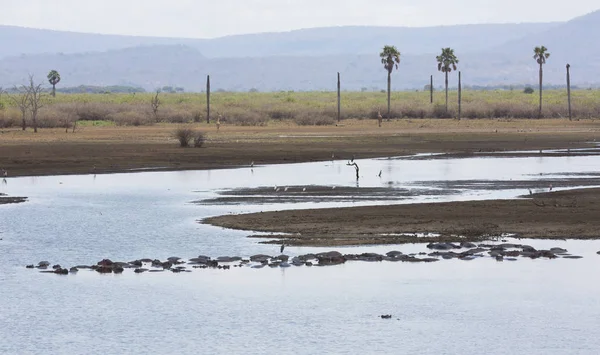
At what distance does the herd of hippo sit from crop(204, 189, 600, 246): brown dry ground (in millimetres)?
1962

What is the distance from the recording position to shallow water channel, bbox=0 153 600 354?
18688mm

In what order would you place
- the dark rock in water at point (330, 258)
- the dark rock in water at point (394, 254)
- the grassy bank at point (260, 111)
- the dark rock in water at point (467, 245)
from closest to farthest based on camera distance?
the dark rock in water at point (330, 258) → the dark rock in water at point (394, 254) → the dark rock in water at point (467, 245) → the grassy bank at point (260, 111)

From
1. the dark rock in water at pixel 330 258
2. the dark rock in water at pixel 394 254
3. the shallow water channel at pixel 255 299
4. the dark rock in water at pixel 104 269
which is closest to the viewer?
the shallow water channel at pixel 255 299

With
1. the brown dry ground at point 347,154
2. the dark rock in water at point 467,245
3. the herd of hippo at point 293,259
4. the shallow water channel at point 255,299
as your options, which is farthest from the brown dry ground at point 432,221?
the herd of hippo at point 293,259

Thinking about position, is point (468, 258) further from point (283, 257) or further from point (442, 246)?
point (283, 257)

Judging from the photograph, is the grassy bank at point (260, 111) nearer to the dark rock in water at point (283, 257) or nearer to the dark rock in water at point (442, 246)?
the dark rock in water at point (442, 246)

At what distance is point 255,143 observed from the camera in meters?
72.1

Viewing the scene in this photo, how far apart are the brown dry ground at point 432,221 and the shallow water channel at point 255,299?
1.17m

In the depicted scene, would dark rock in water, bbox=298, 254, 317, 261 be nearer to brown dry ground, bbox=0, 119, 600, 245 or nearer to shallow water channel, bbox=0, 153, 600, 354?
shallow water channel, bbox=0, 153, 600, 354

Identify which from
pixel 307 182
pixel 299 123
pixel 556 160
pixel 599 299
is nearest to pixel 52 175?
pixel 307 182

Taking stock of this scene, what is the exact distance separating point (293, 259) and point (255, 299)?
363 cm

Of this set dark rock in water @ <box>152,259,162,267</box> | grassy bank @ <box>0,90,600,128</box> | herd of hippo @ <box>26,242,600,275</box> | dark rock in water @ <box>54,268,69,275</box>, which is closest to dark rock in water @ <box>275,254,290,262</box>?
herd of hippo @ <box>26,242,600,275</box>

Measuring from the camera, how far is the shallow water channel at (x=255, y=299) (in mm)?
18688

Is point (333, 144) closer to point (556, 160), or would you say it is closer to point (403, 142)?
point (403, 142)
